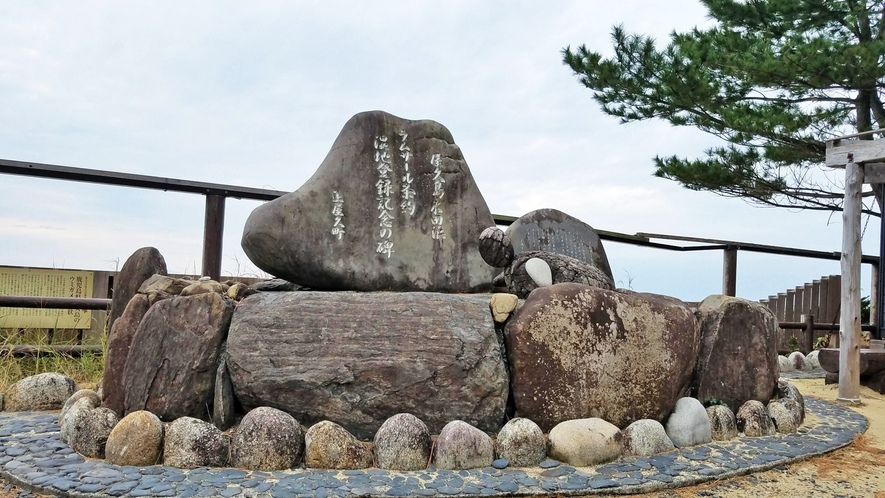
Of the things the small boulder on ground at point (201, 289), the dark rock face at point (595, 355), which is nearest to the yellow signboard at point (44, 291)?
the small boulder on ground at point (201, 289)

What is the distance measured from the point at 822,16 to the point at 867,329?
187 inches

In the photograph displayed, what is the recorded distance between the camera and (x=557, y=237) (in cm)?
580

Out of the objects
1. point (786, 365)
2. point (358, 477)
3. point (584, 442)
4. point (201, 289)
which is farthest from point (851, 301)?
point (201, 289)

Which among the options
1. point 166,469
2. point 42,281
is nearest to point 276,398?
point 166,469

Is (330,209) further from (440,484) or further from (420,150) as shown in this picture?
(440,484)

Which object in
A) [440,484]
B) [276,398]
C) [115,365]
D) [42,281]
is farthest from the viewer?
[42,281]

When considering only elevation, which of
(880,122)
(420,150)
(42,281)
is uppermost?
(880,122)

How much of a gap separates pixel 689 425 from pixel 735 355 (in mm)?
866

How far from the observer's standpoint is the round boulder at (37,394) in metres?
4.85

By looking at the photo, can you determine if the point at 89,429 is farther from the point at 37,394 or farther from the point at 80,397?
the point at 37,394

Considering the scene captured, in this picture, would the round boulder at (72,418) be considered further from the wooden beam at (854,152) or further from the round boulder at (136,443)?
the wooden beam at (854,152)

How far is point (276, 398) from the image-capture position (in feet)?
12.3

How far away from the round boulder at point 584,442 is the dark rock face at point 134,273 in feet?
10.9

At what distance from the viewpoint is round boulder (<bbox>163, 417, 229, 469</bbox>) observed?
333 cm
